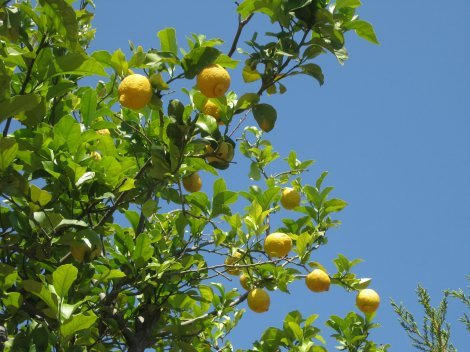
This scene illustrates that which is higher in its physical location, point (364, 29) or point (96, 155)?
point (364, 29)

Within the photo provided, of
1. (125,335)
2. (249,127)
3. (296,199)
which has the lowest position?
(125,335)

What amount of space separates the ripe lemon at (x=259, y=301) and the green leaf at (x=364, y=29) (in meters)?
1.46

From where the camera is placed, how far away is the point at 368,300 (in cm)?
359

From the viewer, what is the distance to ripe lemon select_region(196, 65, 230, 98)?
93.7 inches

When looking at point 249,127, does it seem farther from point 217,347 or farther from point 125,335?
point 125,335

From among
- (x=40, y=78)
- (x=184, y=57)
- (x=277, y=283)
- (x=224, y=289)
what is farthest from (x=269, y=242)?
(x=40, y=78)

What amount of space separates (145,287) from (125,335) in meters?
0.28

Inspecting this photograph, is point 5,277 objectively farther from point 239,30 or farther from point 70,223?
point 239,30

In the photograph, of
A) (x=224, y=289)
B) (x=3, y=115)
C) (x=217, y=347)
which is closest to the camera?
(x=3, y=115)

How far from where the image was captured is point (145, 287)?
3.16m

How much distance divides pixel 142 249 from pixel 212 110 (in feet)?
2.48

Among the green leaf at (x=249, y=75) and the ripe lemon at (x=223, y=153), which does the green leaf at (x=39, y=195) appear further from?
the green leaf at (x=249, y=75)

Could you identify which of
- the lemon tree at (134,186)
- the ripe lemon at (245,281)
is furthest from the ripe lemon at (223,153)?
the ripe lemon at (245,281)

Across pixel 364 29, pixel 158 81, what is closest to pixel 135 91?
pixel 158 81
